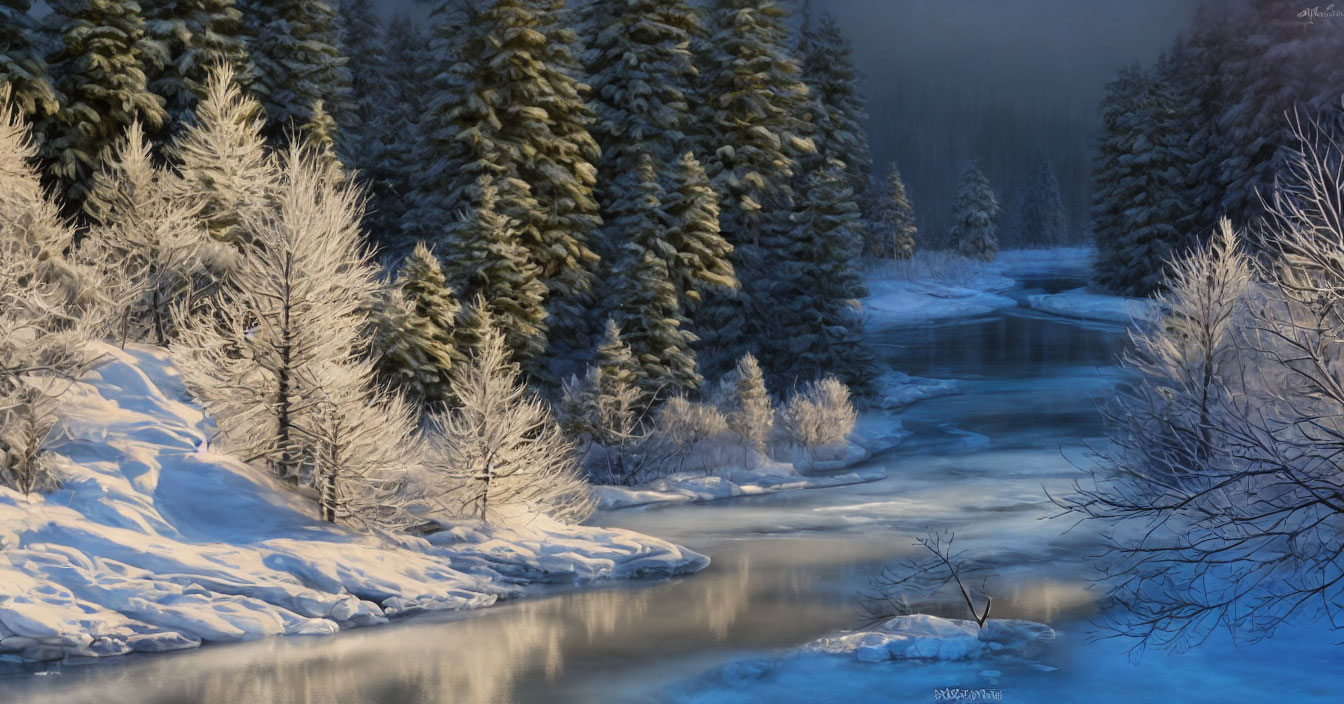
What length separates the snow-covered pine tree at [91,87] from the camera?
111ft

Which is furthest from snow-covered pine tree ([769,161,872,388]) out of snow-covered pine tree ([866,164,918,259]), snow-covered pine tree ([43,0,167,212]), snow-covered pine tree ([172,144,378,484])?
snow-covered pine tree ([866,164,918,259])

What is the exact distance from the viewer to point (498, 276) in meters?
34.6

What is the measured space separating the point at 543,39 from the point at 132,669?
84.6 ft

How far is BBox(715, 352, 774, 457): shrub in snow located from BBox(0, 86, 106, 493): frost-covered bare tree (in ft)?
58.6

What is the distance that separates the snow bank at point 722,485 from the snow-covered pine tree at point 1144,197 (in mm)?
35777

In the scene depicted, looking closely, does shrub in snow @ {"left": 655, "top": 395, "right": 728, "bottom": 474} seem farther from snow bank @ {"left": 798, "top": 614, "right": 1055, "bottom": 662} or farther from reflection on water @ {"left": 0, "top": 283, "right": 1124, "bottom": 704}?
snow bank @ {"left": 798, "top": 614, "right": 1055, "bottom": 662}

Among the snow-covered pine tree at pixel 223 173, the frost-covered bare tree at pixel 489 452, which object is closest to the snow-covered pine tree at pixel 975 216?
the snow-covered pine tree at pixel 223 173

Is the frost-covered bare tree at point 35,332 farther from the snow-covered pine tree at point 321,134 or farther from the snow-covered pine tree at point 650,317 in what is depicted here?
the snow-covered pine tree at point 650,317

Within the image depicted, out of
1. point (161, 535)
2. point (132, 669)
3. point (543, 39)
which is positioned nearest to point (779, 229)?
point (543, 39)

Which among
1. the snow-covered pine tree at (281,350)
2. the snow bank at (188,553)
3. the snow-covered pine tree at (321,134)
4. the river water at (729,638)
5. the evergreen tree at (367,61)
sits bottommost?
the river water at (729,638)

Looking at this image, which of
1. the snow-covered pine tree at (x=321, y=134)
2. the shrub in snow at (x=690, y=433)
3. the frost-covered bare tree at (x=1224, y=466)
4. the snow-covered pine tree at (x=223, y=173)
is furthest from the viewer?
the snow-covered pine tree at (x=321, y=134)

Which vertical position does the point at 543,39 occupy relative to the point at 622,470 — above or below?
above

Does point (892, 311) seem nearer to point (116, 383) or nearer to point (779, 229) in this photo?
point (779, 229)

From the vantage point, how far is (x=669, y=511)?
101ft
